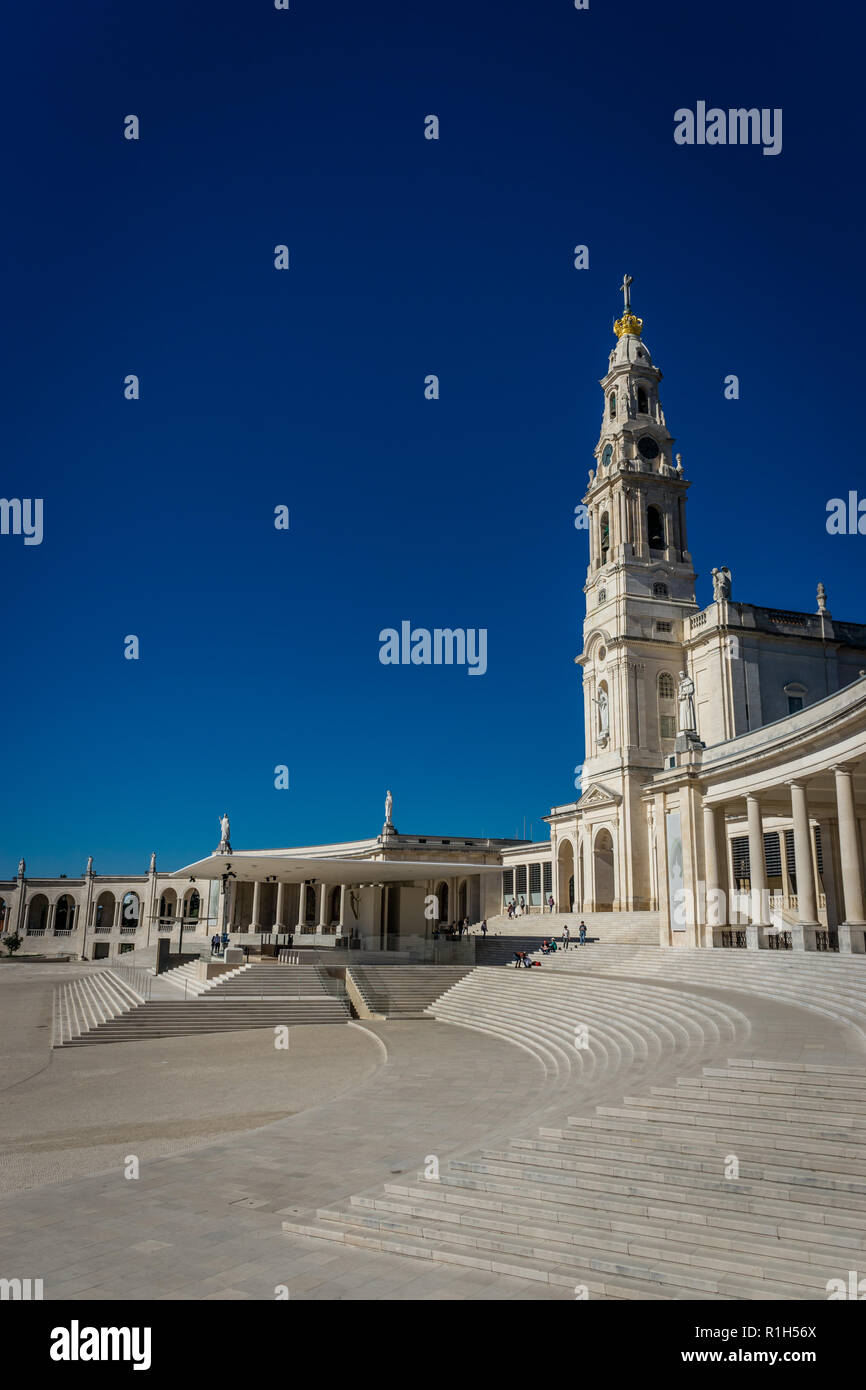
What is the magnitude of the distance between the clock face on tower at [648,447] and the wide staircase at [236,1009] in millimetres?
39756

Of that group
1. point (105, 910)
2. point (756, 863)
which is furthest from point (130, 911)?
point (756, 863)

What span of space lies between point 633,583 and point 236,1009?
35.7 m

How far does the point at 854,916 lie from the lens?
24.5 meters

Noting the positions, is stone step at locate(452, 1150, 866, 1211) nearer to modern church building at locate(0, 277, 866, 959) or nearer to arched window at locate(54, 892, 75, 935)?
modern church building at locate(0, 277, 866, 959)

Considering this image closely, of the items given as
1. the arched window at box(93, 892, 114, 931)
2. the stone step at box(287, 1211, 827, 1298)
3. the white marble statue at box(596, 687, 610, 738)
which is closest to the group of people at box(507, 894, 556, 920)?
the white marble statue at box(596, 687, 610, 738)

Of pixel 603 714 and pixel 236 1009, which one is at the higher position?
pixel 603 714

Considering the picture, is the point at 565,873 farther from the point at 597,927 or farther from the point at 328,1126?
the point at 328,1126

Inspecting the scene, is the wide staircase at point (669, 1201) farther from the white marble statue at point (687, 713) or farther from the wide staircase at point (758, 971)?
the white marble statue at point (687, 713)

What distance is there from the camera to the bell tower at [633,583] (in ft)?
173

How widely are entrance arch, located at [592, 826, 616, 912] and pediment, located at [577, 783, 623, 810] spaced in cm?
157

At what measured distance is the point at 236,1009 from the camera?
2969cm

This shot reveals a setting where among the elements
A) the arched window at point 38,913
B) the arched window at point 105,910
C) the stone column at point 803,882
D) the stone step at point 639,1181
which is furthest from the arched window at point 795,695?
the arched window at point 38,913

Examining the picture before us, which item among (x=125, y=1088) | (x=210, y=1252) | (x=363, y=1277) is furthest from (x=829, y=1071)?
(x=125, y=1088)
